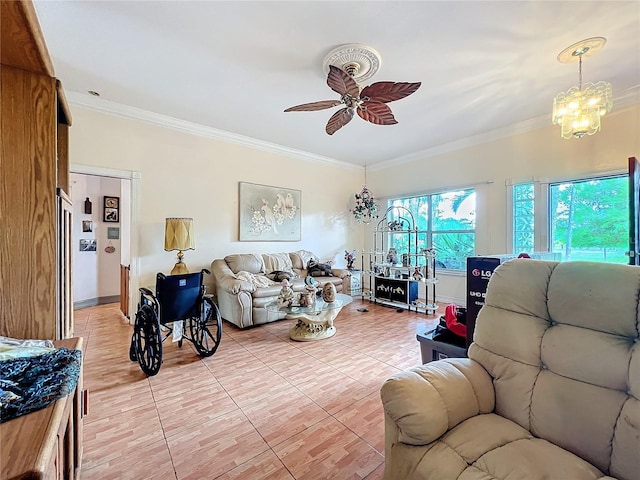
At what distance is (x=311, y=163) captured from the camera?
18.4 feet

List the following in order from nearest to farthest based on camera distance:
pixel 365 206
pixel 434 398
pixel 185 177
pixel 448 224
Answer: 1. pixel 434 398
2. pixel 185 177
3. pixel 448 224
4. pixel 365 206

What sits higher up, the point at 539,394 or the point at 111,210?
the point at 111,210

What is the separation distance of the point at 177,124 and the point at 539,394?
4.65m

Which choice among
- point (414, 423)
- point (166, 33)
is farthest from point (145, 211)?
point (414, 423)

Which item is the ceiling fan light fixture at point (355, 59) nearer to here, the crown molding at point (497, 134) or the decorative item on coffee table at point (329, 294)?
the decorative item on coffee table at point (329, 294)

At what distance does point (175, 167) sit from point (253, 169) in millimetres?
1233

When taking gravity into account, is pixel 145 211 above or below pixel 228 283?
above

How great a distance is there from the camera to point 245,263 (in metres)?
4.29

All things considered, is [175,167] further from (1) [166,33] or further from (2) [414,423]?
(2) [414,423]

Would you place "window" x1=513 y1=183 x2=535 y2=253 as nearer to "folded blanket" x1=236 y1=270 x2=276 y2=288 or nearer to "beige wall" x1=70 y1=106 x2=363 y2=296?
"beige wall" x1=70 y1=106 x2=363 y2=296

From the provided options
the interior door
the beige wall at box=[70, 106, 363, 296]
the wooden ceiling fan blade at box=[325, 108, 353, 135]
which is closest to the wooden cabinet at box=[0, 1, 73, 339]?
the wooden ceiling fan blade at box=[325, 108, 353, 135]

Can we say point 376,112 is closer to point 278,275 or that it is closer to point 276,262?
point 278,275

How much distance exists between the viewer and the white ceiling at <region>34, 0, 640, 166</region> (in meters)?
1.99

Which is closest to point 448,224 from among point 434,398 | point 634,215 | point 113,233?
point 634,215
